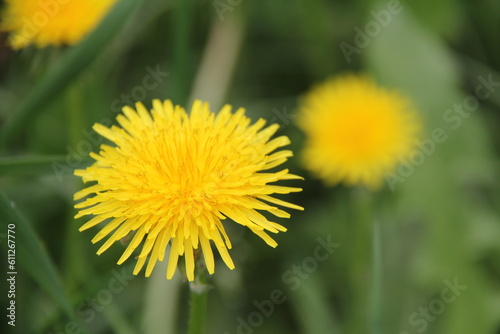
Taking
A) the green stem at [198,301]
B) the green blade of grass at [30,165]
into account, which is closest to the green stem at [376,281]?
the green stem at [198,301]

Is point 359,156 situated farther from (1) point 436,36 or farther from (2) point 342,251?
(1) point 436,36

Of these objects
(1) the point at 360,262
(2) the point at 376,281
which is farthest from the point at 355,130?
(2) the point at 376,281

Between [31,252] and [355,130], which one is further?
[355,130]

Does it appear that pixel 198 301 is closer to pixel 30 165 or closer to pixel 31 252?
pixel 31 252

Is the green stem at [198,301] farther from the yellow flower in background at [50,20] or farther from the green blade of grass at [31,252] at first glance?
the yellow flower in background at [50,20]

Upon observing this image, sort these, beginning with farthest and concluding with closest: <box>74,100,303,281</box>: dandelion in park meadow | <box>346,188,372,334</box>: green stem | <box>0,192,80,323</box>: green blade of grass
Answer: <box>346,188,372,334</box>: green stem → <box>0,192,80,323</box>: green blade of grass → <box>74,100,303,281</box>: dandelion in park meadow

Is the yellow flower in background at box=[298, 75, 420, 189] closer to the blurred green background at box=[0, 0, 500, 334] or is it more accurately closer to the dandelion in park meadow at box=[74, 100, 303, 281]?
the blurred green background at box=[0, 0, 500, 334]

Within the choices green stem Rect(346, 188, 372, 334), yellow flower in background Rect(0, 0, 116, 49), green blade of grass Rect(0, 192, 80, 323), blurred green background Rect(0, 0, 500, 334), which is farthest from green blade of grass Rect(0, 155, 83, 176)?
green stem Rect(346, 188, 372, 334)
